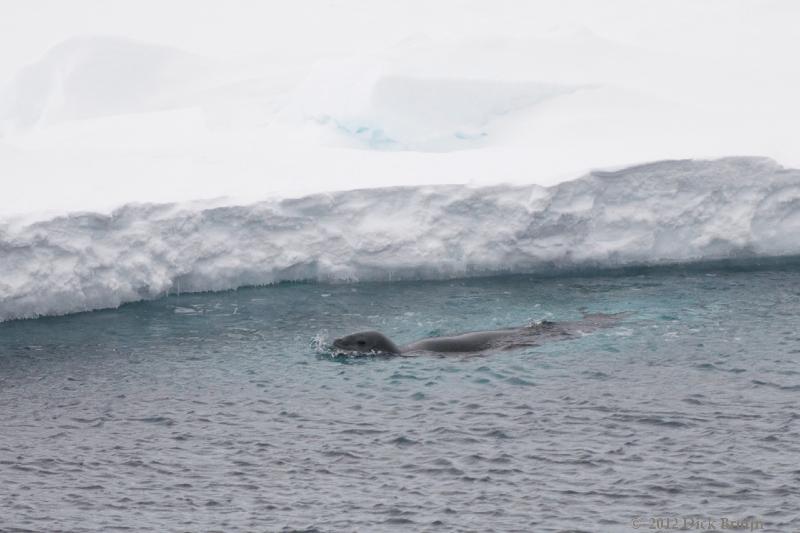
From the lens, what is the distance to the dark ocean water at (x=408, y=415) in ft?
31.5

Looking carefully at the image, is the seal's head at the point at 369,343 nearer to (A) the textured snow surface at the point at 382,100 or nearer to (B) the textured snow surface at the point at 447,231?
(B) the textured snow surface at the point at 447,231

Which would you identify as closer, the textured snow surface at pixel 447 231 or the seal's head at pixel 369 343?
the seal's head at pixel 369 343

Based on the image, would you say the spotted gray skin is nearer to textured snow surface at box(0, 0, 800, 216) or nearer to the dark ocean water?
the dark ocean water

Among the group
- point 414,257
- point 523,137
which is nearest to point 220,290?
point 414,257

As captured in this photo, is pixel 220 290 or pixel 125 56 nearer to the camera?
pixel 220 290

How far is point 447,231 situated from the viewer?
55.5 feet

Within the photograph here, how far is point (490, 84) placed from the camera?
66.4ft

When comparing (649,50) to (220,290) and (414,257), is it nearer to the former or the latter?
(414,257)

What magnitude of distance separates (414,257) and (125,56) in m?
9.53

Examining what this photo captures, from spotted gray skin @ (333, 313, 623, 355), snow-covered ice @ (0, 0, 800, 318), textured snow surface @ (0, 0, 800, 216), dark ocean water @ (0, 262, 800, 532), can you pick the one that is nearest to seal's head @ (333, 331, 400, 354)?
spotted gray skin @ (333, 313, 623, 355)

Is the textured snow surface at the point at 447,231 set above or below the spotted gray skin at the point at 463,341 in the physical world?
above

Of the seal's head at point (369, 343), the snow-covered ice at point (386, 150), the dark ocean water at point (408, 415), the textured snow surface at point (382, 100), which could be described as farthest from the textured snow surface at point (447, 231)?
the seal's head at point (369, 343)

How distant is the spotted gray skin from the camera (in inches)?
548

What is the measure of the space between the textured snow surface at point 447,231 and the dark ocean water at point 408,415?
20.6 inches
